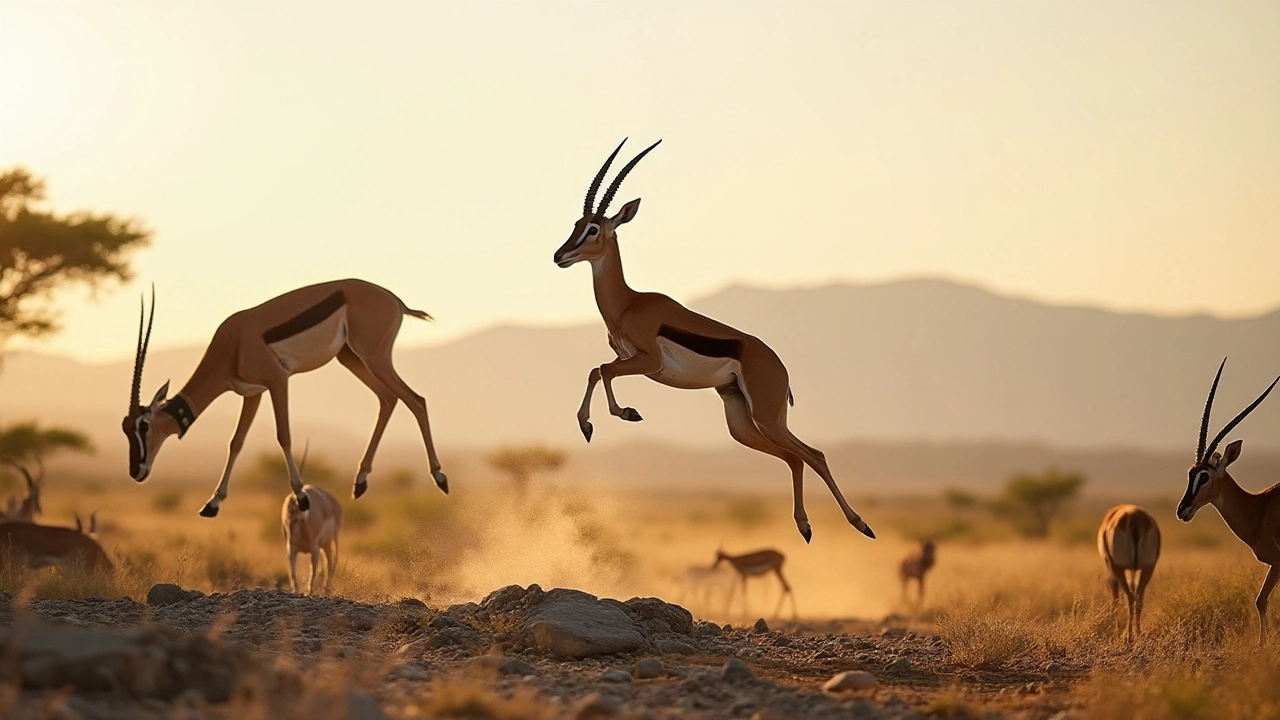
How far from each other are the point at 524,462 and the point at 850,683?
27.1 m

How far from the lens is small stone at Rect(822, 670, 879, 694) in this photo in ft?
33.9

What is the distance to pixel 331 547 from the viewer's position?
66.3 ft

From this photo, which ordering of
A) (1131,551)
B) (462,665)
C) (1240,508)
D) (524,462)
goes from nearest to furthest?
1. (462,665)
2. (1240,508)
3. (1131,551)
4. (524,462)

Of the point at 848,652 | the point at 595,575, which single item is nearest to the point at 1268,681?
the point at 848,652

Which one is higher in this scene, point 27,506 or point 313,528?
point 27,506

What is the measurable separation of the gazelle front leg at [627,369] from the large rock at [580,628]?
1.67m

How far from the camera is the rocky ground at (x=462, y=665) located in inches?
327

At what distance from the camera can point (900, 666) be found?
1217 centimetres

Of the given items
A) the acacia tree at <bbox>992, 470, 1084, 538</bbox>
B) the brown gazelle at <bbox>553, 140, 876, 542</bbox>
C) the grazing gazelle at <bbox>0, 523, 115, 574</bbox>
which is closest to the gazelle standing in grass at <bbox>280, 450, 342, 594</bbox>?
the grazing gazelle at <bbox>0, 523, 115, 574</bbox>

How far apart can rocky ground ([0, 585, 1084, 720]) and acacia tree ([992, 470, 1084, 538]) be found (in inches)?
1562

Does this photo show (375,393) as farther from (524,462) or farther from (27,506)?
(524,462)

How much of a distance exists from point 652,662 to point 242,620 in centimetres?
377

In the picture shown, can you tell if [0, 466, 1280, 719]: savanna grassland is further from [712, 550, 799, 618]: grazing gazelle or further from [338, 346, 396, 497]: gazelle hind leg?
[338, 346, 396, 497]: gazelle hind leg

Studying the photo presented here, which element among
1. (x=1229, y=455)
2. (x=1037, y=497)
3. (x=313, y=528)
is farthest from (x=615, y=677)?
(x=1037, y=497)
